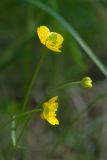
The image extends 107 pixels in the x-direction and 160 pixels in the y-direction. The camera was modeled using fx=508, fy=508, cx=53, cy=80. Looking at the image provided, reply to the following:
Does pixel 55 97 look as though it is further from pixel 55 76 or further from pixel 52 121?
pixel 55 76

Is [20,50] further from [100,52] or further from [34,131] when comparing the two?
[100,52]

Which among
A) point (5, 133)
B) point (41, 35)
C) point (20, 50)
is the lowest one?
point (41, 35)

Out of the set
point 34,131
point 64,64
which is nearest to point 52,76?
point 64,64

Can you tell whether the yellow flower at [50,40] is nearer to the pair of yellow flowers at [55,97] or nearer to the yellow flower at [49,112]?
the pair of yellow flowers at [55,97]

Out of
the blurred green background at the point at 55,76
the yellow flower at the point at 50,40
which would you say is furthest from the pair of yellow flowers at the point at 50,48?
the blurred green background at the point at 55,76

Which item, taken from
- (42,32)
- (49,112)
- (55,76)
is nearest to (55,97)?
(49,112)

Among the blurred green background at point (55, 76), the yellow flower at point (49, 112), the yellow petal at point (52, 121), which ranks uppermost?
the blurred green background at point (55, 76)
